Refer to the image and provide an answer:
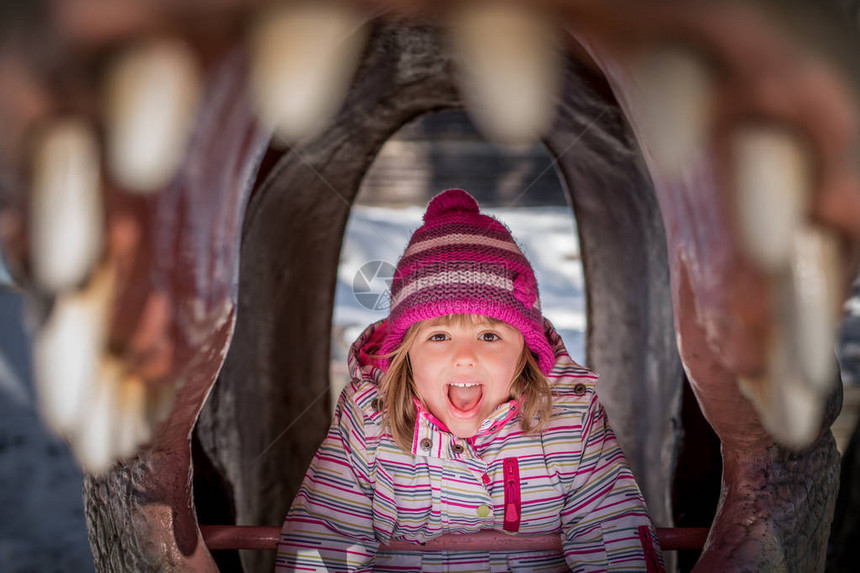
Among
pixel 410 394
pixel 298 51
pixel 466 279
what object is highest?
pixel 298 51

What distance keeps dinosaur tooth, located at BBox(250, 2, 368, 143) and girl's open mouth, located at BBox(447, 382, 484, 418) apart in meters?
0.69

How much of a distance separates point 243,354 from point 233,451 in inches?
7.4

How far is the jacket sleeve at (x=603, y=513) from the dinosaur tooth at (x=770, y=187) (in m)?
0.62

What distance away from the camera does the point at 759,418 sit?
0.75 metres

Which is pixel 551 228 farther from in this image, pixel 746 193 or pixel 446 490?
pixel 746 193

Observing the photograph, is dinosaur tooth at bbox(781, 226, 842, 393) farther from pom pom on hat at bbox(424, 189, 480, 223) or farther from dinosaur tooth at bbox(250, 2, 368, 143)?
pom pom on hat at bbox(424, 189, 480, 223)


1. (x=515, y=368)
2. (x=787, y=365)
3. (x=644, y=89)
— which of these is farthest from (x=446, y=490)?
(x=644, y=89)

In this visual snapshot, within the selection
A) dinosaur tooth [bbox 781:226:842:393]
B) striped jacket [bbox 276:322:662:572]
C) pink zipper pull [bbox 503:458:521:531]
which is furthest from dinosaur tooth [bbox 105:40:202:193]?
pink zipper pull [bbox 503:458:521:531]

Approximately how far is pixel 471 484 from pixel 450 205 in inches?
18.1

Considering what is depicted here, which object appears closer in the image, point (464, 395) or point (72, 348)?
point (72, 348)

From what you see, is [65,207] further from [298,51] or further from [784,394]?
[784,394]

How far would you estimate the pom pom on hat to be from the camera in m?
1.33

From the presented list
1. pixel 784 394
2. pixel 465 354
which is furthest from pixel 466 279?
pixel 784 394

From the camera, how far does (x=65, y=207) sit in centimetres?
57
